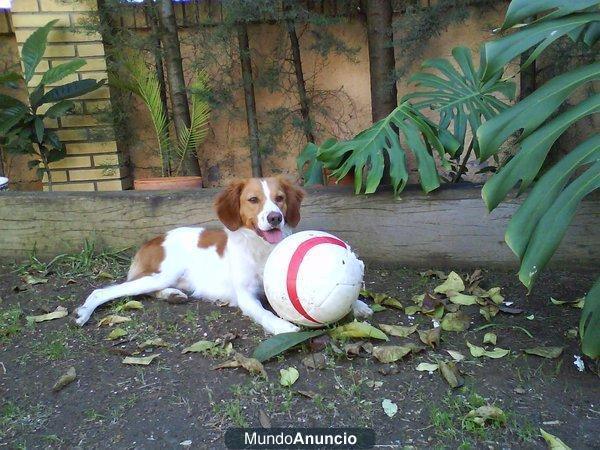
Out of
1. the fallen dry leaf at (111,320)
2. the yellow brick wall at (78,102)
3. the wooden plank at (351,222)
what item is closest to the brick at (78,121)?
the yellow brick wall at (78,102)

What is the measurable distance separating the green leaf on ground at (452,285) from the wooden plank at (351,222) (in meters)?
0.32

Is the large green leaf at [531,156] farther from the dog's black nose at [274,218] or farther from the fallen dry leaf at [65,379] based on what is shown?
the fallen dry leaf at [65,379]

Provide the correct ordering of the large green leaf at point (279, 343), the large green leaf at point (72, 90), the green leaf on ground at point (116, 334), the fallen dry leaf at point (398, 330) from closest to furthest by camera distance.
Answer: the large green leaf at point (279, 343) < the fallen dry leaf at point (398, 330) < the green leaf on ground at point (116, 334) < the large green leaf at point (72, 90)

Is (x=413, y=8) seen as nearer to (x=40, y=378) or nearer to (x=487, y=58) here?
(x=487, y=58)

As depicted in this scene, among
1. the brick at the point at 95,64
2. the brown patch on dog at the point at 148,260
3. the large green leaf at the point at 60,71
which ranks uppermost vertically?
the brick at the point at 95,64

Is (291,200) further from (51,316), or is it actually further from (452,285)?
(51,316)

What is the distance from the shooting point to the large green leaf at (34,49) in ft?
15.4

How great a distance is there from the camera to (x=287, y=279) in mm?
2613

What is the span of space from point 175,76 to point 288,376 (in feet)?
11.9

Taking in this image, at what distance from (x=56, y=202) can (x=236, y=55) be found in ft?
7.49

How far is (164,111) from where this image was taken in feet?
16.9

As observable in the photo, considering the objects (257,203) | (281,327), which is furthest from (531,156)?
(257,203)

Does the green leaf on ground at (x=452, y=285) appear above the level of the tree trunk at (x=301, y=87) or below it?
below

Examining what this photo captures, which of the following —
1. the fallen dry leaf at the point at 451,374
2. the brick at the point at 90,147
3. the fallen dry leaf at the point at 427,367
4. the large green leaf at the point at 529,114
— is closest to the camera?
the large green leaf at the point at 529,114
